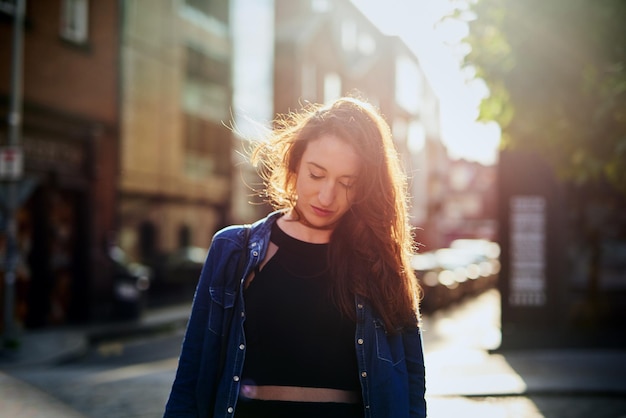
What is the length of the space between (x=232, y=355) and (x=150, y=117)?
24.7m

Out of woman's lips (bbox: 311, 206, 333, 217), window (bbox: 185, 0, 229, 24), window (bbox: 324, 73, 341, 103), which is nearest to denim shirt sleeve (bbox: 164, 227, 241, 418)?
woman's lips (bbox: 311, 206, 333, 217)

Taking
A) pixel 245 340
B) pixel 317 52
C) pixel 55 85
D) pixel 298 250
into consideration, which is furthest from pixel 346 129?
pixel 317 52

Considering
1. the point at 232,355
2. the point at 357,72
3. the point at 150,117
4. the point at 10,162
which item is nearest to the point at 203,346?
the point at 232,355

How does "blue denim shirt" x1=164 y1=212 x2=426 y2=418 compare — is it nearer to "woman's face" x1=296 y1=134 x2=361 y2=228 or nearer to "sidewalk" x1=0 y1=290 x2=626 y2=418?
"woman's face" x1=296 y1=134 x2=361 y2=228

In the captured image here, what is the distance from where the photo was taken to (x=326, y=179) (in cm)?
271

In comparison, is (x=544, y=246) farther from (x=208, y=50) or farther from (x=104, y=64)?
(x=208, y=50)

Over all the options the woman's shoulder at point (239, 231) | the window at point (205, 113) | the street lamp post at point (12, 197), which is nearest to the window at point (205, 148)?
the window at point (205, 113)

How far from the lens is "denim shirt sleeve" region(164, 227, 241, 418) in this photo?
2.68 m

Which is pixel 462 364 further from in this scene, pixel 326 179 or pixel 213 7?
pixel 213 7

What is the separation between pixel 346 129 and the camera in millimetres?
2691

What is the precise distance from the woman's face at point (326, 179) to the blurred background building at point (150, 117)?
46cm

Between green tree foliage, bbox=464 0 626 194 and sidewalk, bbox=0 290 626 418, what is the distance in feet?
8.45

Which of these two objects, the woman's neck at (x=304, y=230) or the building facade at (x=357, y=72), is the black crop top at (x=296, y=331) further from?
the building facade at (x=357, y=72)

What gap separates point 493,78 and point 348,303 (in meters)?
6.85
